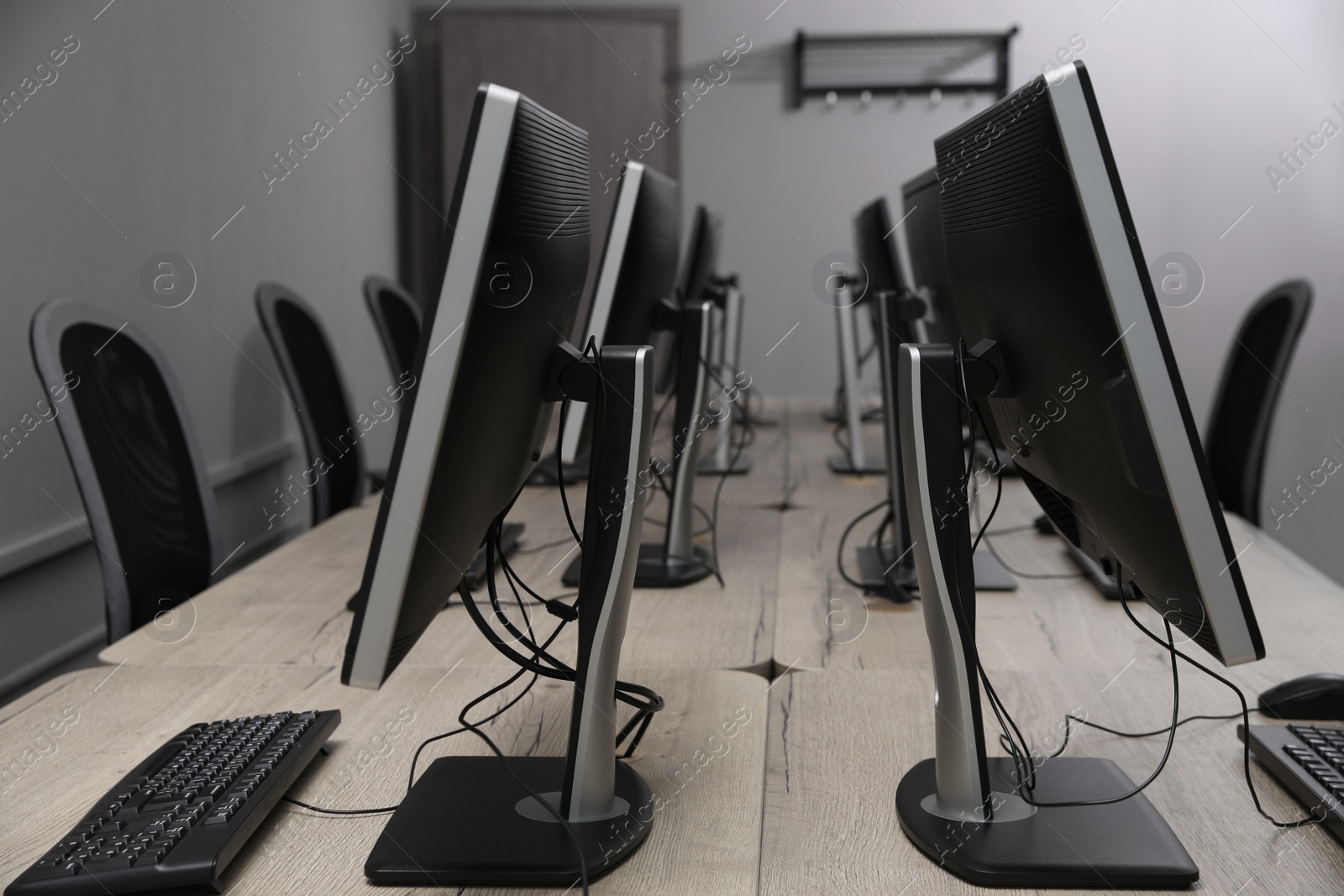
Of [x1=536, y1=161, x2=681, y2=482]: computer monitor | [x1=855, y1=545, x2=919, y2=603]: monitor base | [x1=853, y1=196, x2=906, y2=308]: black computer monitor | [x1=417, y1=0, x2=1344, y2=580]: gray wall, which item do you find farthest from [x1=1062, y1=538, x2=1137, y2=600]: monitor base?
[x1=417, y1=0, x2=1344, y2=580]: gray wall

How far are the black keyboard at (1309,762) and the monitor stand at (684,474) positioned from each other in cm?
72

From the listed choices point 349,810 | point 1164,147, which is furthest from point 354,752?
point 1164,147

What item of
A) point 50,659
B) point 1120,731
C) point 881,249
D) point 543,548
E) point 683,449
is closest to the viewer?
point 1120,731

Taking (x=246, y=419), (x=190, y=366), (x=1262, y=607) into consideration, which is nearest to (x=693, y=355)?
(x=1262, y=607)

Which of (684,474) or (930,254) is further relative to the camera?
(684,474)

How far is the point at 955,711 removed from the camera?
722mm

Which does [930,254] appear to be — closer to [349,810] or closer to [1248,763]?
[1248,763]

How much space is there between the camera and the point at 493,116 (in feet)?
1.85

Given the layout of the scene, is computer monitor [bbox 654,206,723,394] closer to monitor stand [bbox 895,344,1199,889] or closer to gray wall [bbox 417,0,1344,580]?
monitor stand [bbox 895,344,1199,889]

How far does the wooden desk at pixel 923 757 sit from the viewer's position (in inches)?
26.5

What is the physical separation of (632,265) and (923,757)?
2.13ft

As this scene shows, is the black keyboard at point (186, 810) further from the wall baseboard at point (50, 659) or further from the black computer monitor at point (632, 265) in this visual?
the wall baseboard at point (50, 659)

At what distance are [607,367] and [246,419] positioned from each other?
224cm

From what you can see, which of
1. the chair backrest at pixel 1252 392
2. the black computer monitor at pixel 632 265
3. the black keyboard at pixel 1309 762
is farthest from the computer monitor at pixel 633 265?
the chair backrest at pixel 1252 392
